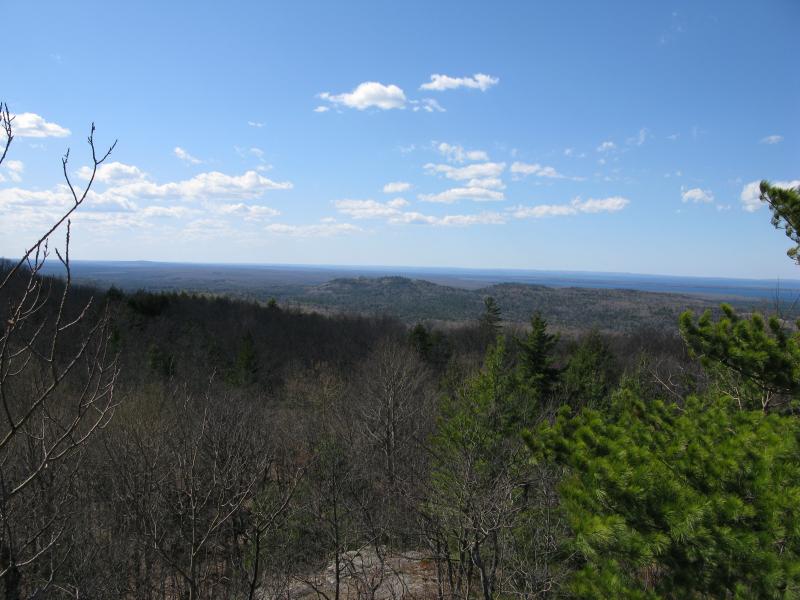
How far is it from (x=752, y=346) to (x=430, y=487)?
333 inches

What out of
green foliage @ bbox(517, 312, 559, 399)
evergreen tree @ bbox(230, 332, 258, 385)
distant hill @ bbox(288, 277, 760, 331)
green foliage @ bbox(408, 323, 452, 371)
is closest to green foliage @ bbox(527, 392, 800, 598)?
green foliage @ bbox(517, 312, 559, 399)

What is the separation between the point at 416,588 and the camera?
12328mm

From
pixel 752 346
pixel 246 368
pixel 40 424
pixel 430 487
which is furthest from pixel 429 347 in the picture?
pixel 752 346

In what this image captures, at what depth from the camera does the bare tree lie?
2680 millimetres

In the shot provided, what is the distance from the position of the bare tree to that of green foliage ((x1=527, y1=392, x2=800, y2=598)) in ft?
15.8

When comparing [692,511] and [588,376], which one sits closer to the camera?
[692,511]

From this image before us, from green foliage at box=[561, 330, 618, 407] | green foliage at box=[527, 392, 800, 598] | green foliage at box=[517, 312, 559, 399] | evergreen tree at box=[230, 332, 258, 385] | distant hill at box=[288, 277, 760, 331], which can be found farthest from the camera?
distant hill at box=[288, 277, 760, 331]

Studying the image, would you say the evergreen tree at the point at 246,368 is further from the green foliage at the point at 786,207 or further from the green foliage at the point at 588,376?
the green foliage at the point at 786,207

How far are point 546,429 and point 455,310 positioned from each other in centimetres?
13335

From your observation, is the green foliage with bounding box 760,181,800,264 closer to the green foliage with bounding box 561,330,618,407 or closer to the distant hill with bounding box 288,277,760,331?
the green foliage with bounding box 561,330,618,407

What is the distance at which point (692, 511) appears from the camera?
15.5ft

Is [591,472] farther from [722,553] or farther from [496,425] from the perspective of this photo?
[496,425]

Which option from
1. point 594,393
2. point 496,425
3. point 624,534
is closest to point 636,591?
point 624,534

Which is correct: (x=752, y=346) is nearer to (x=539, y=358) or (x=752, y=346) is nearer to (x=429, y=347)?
(x=539, y=358)
